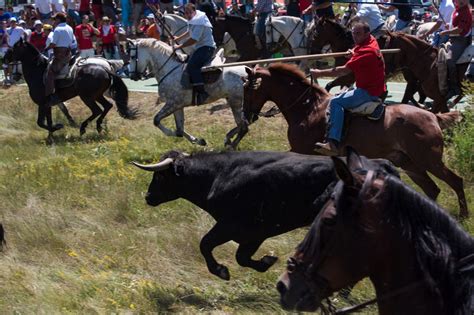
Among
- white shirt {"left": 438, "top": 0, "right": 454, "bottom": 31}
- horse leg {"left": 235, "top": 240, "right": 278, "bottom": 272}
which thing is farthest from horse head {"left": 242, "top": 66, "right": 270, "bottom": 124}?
white shirt {"left": 438, "top": 0, "right": 454, "bottom": 31}

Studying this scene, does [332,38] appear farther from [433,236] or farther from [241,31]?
[433,236]

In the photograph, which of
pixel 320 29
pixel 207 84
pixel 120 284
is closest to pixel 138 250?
pixel 120 284

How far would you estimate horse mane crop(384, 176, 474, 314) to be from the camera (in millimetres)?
3850

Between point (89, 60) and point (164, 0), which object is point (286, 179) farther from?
point (164, 0)

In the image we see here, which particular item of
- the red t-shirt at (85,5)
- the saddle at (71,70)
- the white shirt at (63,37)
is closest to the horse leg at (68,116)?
the saddle at (71,70)

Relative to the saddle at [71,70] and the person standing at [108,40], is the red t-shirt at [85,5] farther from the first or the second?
the saddle at [71,70]

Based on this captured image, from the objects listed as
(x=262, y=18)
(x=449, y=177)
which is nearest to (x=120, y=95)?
(x=262, y=18)

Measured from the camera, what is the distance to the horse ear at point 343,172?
3889 mm

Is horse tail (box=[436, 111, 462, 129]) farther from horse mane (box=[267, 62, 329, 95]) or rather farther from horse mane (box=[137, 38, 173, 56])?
horse mane (box=[137, 38, 173, 56])

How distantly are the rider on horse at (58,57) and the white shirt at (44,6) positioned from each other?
7240mm

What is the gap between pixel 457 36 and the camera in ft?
48.7

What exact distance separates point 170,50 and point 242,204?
29.1 feet

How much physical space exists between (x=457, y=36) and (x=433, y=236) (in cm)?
1163

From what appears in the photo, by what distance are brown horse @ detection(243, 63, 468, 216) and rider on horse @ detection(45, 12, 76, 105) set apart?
853 centimetres
